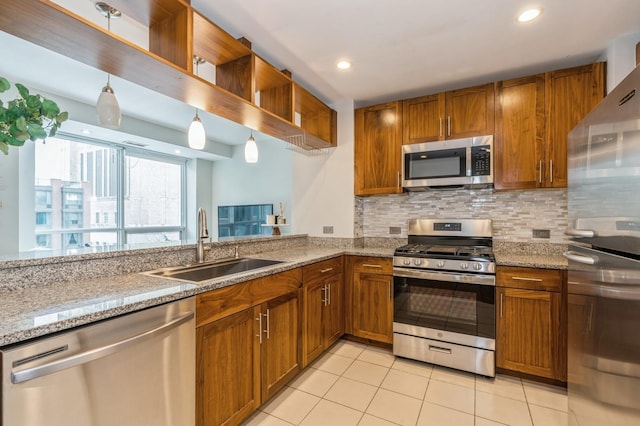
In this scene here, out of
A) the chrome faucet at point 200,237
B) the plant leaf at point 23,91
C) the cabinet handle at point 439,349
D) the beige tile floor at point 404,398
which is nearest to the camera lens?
the plant leaf at point 23,91

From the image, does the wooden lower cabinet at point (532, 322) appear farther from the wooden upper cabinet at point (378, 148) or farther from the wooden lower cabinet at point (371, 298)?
the wooden upper cabinet at point (378, 148)

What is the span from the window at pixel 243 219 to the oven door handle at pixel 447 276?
3403mm

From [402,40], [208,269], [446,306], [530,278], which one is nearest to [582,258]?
[530,278]

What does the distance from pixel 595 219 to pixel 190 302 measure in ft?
6.04

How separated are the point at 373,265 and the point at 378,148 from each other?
3.96 feet

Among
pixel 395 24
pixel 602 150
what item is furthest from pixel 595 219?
pixel 395 24

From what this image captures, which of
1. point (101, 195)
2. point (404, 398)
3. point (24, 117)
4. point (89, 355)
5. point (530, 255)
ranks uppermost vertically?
point (24, 117)

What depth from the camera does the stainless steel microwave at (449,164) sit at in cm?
259

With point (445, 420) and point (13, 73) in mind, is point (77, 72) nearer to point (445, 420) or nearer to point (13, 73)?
point (13, 73)

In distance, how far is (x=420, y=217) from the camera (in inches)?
123

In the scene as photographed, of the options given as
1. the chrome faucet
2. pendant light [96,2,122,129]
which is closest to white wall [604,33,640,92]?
the chrome faucet

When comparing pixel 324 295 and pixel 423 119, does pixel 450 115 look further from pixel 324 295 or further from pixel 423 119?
pixel 324 295

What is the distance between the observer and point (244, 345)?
170 cm

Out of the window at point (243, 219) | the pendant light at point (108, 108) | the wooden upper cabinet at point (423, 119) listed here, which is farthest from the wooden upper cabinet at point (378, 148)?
the window at point (243, 219)
